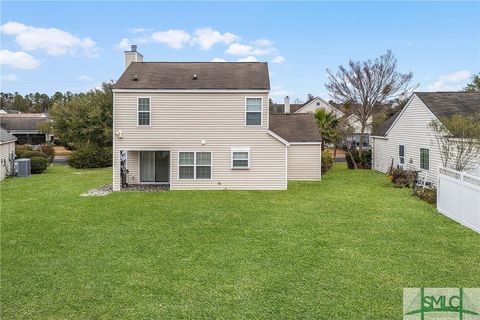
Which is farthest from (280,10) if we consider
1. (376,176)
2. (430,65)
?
(430,65)

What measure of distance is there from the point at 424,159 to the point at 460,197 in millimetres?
8438

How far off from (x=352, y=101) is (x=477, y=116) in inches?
637

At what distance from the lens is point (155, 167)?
62.9ft

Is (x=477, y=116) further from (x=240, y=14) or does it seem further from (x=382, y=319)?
(x=382, y=319)

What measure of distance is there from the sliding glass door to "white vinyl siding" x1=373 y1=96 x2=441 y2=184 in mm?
13111

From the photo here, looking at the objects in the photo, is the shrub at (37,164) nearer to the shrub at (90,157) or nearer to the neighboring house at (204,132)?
the shrub at (90,157)

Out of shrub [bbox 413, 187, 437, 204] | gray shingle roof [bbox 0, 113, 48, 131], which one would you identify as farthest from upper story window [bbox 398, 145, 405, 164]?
gray shingle roof [bbox 0, 113, 48, 131]

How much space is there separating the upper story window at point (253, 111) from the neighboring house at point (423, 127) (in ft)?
26.8

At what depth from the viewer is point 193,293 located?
20.1 feet

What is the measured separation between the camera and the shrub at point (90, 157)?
2820cm

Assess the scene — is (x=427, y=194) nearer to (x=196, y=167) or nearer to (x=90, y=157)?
(x=196, y=167)

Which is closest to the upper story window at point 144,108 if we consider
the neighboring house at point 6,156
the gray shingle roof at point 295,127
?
the gray shingle roof at point 295,127

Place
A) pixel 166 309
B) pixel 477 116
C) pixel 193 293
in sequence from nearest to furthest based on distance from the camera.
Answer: pixel 166 309
pixel 193 293
pixel 477 116

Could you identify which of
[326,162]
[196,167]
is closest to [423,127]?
[326,162]
